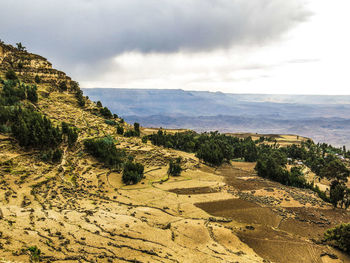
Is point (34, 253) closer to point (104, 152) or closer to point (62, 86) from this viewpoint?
point (104, 152)

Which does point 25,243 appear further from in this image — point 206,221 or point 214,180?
point 214,180

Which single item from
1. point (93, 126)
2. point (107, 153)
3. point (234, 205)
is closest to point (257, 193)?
point (234, 205)

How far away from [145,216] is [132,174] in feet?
56.1

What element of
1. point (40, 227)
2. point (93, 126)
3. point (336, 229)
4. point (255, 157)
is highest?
point (93, 126)

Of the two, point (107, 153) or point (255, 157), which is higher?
point (107, 153)

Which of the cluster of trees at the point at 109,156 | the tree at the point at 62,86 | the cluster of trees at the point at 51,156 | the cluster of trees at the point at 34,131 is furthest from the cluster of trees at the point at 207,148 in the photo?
the cluster of trees at the point at 51,156

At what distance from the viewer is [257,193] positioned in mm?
49844

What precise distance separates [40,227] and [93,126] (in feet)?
175

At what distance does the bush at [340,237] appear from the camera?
28297 millimetres

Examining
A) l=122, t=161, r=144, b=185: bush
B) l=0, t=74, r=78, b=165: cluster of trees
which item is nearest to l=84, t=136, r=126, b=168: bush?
l=122, t=161, r=144, b=185: bush

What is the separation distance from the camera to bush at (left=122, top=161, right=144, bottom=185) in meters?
48.2

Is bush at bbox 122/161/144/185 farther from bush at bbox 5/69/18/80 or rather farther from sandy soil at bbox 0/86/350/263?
bush at bbox 5/69/18/80

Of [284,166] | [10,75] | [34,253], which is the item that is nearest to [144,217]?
[34,253]

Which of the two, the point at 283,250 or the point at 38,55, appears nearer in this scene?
the point at 283,250
